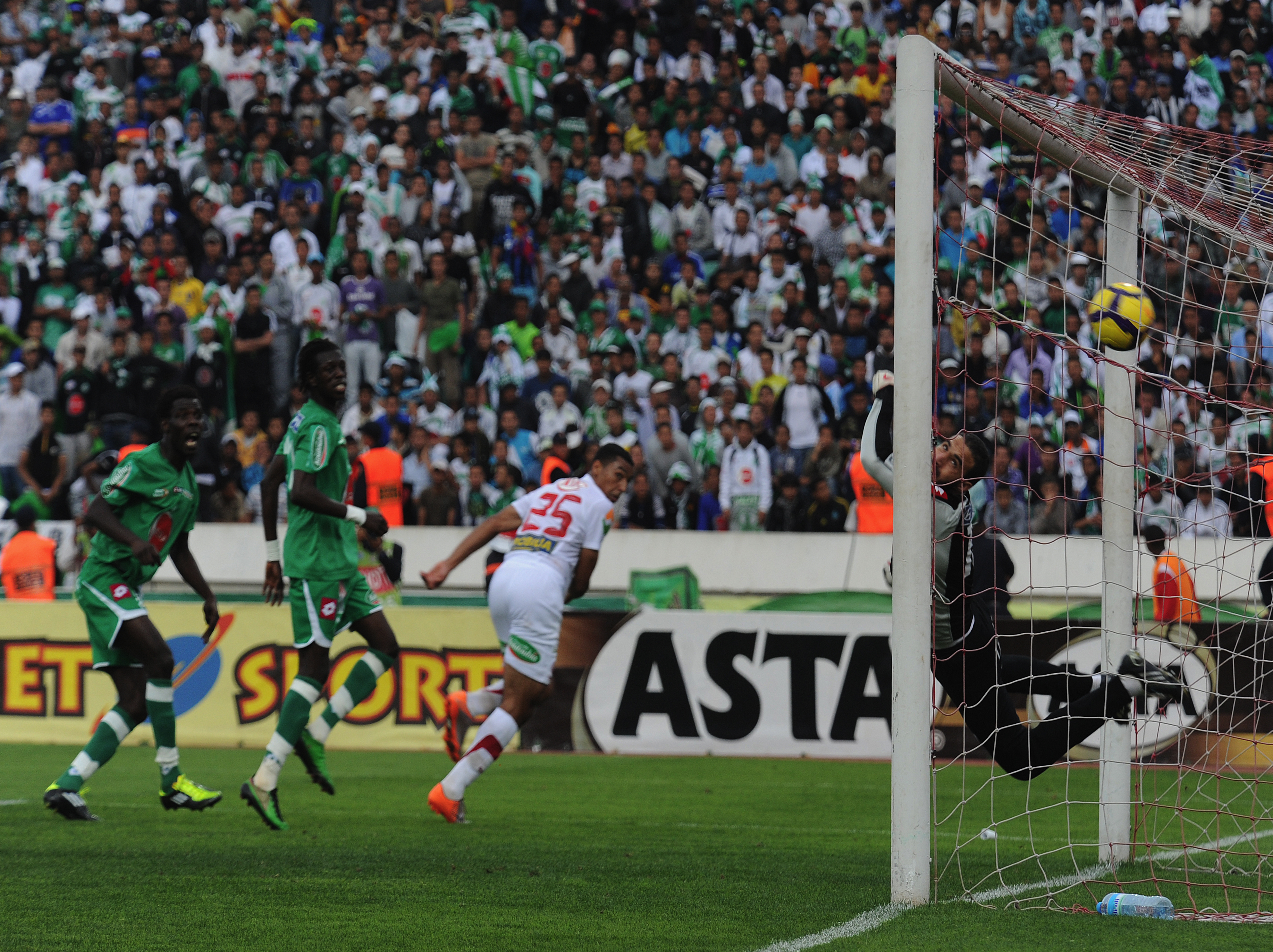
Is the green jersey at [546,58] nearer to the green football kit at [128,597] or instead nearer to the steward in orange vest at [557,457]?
the steward in orange vest at [557,457]

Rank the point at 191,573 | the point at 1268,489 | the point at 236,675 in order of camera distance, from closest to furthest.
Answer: the point at 191,573 < the point at 1268,489 < the point at 236,675

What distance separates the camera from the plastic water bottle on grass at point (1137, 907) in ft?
19.4

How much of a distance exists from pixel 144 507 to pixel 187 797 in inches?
65.2

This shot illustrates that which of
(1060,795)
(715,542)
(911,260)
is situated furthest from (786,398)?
(911,260)

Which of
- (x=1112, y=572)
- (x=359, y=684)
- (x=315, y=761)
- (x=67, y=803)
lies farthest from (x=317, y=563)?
(x=1112, y=572)

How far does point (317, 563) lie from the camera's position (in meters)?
8.52

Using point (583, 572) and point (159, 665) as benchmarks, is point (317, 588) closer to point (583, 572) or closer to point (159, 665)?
point (159, 665)

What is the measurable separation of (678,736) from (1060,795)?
156 inches

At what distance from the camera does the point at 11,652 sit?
47.2ft

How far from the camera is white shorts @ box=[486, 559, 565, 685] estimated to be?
8.55m

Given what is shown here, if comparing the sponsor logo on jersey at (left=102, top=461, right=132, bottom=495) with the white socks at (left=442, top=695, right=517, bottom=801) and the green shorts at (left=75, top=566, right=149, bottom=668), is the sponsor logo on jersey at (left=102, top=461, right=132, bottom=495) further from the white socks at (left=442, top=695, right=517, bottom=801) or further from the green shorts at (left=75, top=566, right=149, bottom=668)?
the white socks at (left=442, top=695, right=517, bottom=801)

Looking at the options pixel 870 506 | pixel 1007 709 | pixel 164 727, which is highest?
pixel 870 506

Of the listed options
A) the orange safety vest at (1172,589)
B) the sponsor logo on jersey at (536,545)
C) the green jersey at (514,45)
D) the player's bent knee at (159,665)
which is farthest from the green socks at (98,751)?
the green jersey at (514,45)

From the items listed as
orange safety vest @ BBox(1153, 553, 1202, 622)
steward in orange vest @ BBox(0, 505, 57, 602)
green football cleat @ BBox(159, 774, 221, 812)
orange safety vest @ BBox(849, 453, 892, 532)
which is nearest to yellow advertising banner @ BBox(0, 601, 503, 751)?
steward in orange vest @ BBox(0, 505, 57, 602)
